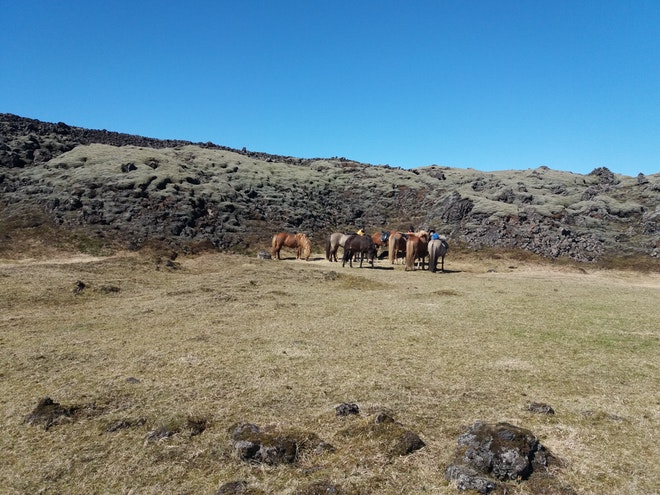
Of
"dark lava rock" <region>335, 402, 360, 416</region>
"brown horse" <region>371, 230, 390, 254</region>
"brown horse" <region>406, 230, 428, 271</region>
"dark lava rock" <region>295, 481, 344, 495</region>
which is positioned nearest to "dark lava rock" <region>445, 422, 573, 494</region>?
"dark lava rock" <region>295, 481, 344, 495</region>

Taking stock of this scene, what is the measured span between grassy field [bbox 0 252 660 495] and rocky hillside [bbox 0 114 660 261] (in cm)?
2437

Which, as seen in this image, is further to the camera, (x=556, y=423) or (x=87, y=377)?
(x=87, y=377)

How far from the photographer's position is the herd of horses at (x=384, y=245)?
124 ft

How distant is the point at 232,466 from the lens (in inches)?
298

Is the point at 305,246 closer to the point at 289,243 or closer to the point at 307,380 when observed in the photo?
the point at 289,243

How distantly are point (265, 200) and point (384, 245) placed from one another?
858 inches

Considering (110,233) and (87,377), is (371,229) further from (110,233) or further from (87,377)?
(87,377)

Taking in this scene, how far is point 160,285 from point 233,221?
89.9 ft

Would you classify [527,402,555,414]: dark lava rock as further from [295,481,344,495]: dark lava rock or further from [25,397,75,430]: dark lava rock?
[25,397,75,430]: dark lava rock

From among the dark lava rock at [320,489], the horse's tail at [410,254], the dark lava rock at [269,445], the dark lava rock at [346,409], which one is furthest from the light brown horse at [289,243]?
the dark lava rock at [320,489]

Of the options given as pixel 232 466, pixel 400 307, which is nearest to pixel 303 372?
pixel 232 466

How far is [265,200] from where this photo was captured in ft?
208

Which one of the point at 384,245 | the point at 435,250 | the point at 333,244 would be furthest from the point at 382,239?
the point at 435,250

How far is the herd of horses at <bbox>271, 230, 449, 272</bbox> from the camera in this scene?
37.8 meters
